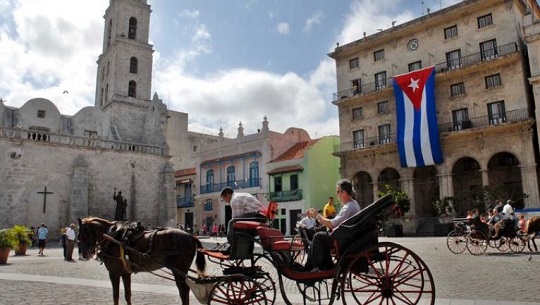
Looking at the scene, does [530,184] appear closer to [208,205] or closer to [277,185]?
[277,185]

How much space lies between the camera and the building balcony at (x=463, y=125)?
27.0 m

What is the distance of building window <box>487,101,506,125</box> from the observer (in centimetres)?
2794

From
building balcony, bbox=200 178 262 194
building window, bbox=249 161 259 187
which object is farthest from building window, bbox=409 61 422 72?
building balcony, bbox=200 178 262 194

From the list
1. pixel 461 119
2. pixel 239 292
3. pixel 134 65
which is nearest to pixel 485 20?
pixel 461 119

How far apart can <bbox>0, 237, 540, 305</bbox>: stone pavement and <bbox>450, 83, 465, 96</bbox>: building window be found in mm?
19771

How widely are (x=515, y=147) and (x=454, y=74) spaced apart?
6.80 metres

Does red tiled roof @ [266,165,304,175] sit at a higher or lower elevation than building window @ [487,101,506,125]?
lower

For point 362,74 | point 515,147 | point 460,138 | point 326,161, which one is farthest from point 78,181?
point 515,147

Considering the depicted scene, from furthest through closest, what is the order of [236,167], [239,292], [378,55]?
[236,167] → [378,55] → [239,292]

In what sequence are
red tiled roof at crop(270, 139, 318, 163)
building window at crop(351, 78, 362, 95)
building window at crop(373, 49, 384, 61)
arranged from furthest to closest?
red tiled roof at crop(270, 139, 318, 163) < building window at crop(351, 78, 362, 95) < building window at crop(373, 49, 384, 61)

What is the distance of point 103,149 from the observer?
30250 millimetres

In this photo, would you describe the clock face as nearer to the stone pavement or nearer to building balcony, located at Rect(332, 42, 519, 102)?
building balcony, located at Rect(332, 42, 519, 102)

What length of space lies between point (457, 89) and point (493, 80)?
8.01 feet

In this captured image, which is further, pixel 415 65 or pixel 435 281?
pixel 415 65
